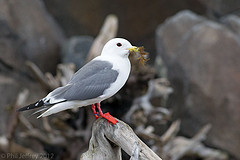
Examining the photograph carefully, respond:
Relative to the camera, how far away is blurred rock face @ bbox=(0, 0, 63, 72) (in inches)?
157

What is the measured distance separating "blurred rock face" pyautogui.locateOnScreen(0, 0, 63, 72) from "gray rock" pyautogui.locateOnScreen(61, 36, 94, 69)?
141 millimetres

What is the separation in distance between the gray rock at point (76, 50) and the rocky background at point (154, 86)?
1 centimetres

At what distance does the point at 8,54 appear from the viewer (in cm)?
401

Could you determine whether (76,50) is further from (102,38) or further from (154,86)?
(154,86)

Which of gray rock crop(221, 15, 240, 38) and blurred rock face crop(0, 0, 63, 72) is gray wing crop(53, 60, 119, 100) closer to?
blurred rock face crop(0, 0, 63, 72)

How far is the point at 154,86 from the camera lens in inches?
134

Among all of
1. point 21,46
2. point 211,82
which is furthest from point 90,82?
point 21,46

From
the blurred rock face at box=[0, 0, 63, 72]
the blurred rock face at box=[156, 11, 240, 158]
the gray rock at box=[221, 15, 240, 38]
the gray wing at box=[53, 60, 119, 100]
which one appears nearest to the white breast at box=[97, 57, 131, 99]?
the gray wing at box=[53, 60, 119, 100]

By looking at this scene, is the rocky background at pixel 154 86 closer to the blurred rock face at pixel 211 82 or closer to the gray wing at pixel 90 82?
the blurred rock face at pixel 211 82

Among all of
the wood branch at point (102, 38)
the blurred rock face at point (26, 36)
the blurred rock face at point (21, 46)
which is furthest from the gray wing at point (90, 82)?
the blurred rock face at point (26, 36)

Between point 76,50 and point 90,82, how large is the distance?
108 inches

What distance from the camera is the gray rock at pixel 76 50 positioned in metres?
4.19

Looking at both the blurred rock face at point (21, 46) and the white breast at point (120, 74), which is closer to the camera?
the white breast at point (120, 74)

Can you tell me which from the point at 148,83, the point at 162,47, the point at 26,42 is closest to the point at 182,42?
the point at 162,47
